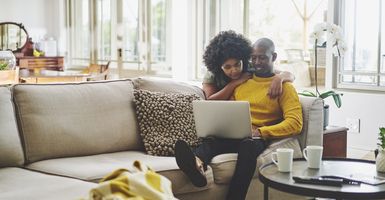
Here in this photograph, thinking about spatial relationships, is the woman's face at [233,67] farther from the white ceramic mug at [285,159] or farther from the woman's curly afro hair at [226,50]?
the white ceramic mug at [285,159]

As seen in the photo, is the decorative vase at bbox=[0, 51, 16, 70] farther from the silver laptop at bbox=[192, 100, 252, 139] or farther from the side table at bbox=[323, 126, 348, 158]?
the side table at bbox=[323, 126, 348, 158]

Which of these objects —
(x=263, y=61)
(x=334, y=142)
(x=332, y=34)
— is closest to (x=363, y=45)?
(x=332, y=34)

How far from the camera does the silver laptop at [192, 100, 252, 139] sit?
9.36 feet

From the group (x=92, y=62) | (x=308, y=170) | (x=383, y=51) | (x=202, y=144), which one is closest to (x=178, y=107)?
(x=202, y=144)

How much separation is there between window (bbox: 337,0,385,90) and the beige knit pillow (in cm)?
247

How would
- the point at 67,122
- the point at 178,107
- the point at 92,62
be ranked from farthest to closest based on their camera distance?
the point at 92,62, the point at 178,107, the point at 67,122

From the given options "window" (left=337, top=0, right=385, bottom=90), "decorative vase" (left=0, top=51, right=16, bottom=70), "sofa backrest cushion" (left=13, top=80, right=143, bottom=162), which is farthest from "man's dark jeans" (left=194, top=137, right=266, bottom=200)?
Result: "decorative vase" (left=0, top=51, right=16, bottom=70)

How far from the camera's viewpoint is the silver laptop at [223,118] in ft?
9.36

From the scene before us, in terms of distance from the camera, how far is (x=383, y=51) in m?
4.92

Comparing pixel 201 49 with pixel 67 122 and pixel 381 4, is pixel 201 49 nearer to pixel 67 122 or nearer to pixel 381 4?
pixel 381 4

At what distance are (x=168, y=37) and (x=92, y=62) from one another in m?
1.81

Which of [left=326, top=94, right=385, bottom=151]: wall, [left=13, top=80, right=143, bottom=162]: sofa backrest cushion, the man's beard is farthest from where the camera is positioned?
[left=326, top=94, right=385, bottom=151]: wall

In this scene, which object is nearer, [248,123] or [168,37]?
[248,123]

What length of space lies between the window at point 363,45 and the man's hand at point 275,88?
212cm
